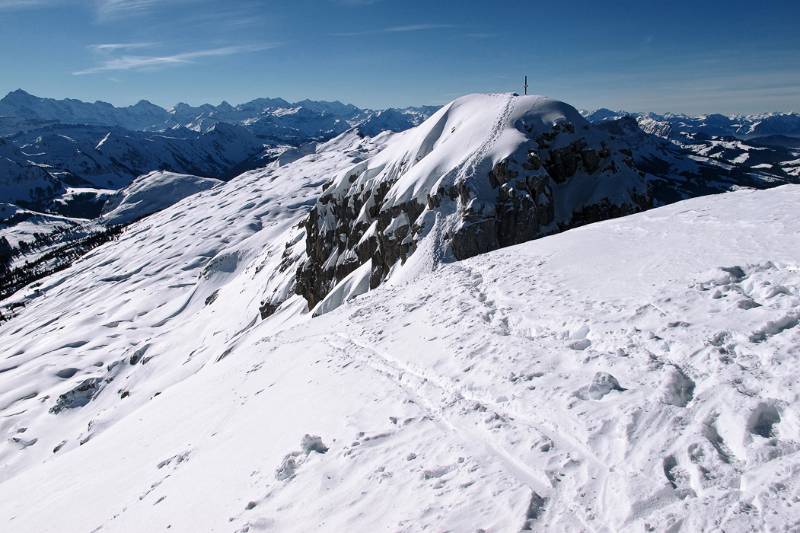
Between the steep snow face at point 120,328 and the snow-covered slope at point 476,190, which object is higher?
the snow-covered slope at point 476,190

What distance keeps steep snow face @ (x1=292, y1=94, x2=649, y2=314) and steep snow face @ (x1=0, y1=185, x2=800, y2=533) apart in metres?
10.0

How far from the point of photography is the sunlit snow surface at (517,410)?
8.08 m

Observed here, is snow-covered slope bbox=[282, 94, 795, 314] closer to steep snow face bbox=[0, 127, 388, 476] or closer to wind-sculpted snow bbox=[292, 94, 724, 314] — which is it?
wind-sculpted snow bbox=[292, 94, 724, 314]

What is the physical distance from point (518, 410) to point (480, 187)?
93.6 feet

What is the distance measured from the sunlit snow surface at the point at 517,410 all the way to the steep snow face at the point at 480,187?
9.71 meters

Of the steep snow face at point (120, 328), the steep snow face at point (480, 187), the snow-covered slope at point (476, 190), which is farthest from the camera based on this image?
the steep snow face at point (120, 328)

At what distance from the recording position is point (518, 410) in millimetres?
11055

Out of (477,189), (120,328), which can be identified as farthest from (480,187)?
(120,328)

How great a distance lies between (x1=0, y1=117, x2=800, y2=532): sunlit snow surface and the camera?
8.08 m

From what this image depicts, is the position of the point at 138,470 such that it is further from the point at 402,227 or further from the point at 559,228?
the point at 559,228

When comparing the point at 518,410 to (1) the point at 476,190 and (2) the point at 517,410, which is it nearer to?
(2) the point at 517,410

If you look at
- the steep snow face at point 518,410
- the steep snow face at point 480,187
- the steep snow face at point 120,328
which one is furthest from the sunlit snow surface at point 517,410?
the steep snow face at point 120,328

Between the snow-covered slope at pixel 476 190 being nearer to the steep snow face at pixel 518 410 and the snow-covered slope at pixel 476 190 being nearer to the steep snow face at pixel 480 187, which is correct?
the steep snow face at pixel 480 187

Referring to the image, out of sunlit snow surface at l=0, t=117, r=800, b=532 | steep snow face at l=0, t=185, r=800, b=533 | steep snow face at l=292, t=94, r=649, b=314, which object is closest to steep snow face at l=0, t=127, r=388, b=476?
steep snow face at l=292, t=94, r=649, b=314
